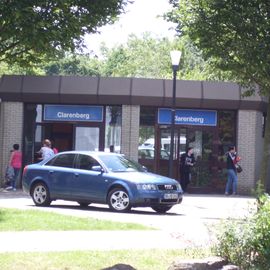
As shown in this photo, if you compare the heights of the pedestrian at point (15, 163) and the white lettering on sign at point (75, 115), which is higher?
the white lettering on sign at point (75, 115)

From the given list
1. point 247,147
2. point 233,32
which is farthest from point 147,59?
point 233,32

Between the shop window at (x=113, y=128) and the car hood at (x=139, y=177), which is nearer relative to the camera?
the car hood at (x=139, y=177)

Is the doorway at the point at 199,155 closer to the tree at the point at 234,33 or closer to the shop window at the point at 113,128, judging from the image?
the shop window at the point at 113,128

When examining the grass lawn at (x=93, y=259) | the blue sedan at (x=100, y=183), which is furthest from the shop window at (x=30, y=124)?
the grass lawn at (x=93, y=259)

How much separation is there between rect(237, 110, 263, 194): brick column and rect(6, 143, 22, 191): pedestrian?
26.9ft

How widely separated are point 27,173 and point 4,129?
726cm

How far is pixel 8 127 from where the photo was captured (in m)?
24.5

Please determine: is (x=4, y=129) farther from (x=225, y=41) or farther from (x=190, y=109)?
(x=225, y=41)

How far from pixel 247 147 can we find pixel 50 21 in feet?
56.4

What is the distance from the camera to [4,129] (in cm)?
Result: 2450

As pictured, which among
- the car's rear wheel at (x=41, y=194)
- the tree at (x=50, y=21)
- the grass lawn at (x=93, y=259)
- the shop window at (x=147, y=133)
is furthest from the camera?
the shop window at (x=147, y=133)

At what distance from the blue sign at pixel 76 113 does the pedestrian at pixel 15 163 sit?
2.19 metres

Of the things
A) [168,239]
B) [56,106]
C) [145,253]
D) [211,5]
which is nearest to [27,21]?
[145,253]

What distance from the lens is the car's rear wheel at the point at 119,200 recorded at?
15.8 m
